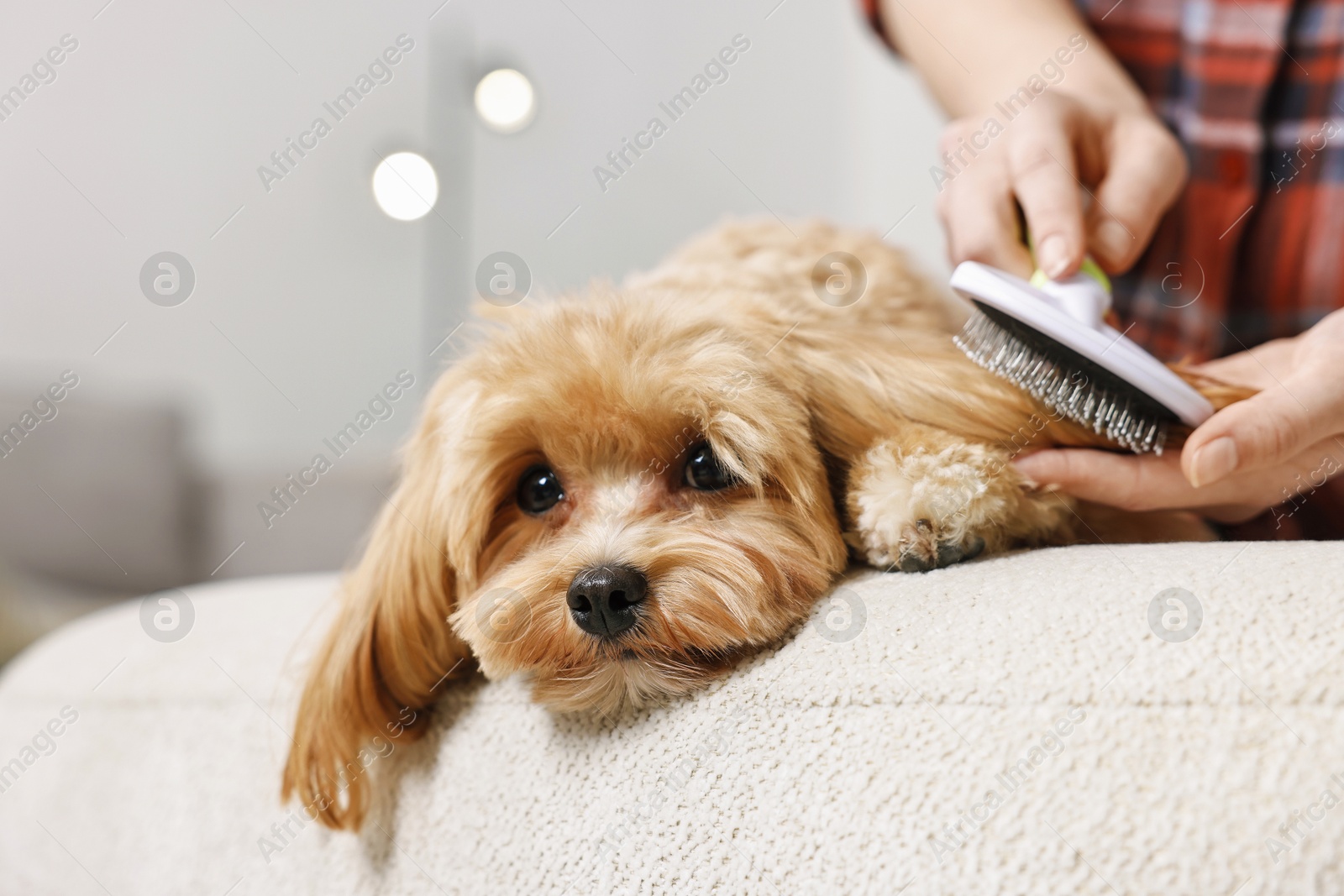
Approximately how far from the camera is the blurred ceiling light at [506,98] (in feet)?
11.5

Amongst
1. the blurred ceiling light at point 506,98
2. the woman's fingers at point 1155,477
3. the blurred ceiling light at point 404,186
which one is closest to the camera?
the woman's fingers at point 1155,477

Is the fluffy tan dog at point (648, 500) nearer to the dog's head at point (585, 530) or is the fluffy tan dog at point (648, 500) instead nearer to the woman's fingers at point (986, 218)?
the dog's head at point (585, 530)

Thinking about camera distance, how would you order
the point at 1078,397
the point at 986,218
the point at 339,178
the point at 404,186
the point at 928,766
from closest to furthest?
1. the point at 928,766
2. the point at 1078,397
3. the point at 986,218
4. the point at 404,186
5. the point at 339,178

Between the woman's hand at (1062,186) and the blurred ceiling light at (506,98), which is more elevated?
the blurred ceiling light at (506,98)

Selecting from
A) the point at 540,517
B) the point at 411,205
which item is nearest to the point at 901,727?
the point at 540,517

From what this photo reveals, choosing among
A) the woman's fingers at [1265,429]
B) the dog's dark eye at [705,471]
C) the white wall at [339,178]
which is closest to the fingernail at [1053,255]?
the woman's fingers at [1265,429]

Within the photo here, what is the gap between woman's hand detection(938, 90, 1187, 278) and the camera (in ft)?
4.11

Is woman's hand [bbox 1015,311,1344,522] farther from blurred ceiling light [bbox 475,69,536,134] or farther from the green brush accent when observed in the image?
blurred ceiling light [bbox 475,69,536,134]

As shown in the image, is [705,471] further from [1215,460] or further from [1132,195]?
[1132,195]

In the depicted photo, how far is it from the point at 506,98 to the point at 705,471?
2687 mm

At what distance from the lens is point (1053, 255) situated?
46.7 inches

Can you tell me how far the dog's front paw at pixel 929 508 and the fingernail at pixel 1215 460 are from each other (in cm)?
21

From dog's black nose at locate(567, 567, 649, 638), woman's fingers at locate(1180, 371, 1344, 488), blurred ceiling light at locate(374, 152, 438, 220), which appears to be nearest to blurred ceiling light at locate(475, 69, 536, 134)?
blurred ceiling light at locate(374, 152, 438, 220)

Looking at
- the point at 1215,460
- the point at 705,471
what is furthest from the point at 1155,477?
the point at 705,471
